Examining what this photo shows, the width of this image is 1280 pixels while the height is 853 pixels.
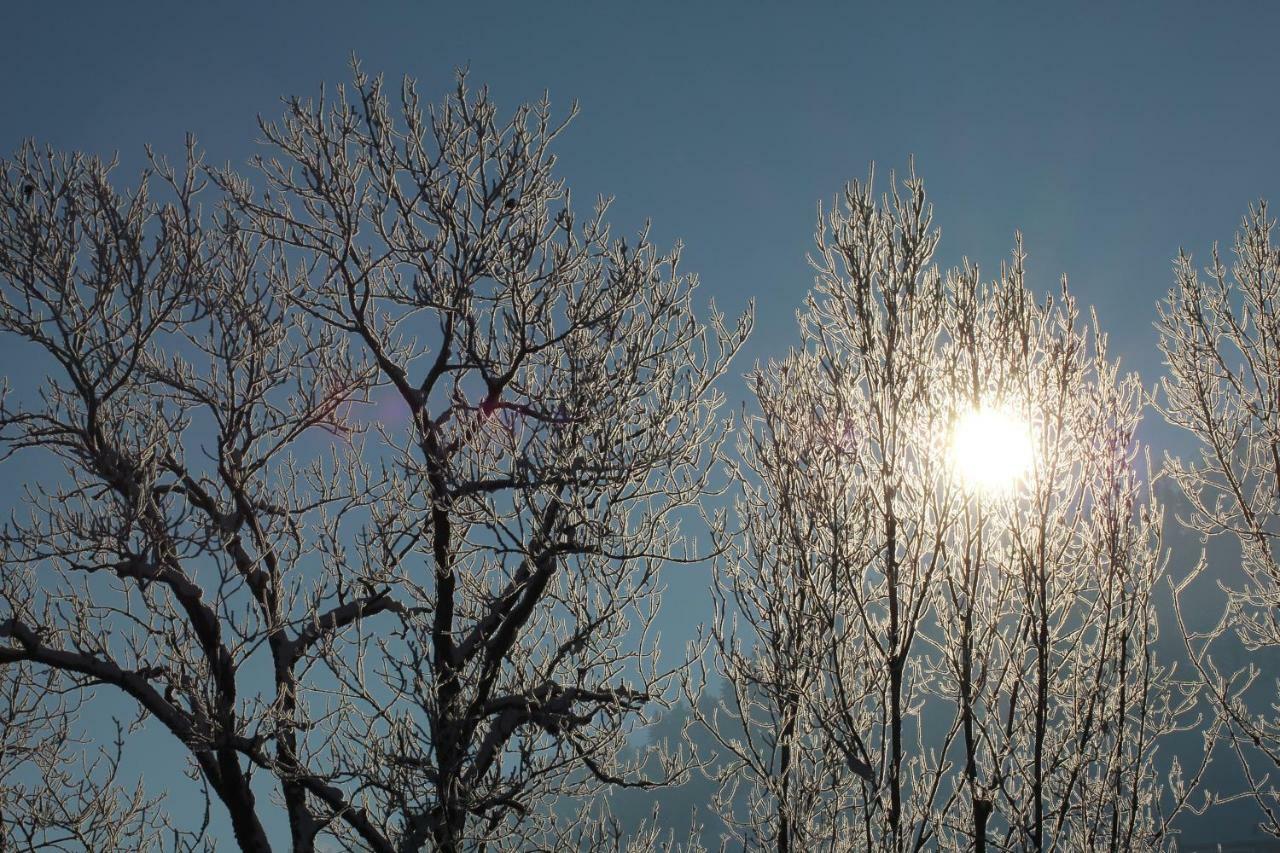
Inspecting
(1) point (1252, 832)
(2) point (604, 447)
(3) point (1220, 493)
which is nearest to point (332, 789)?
(2) point (604, 447)

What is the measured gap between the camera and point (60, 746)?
11.5m

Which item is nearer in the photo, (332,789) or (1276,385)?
(332,789)

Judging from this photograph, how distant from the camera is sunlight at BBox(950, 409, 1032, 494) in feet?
16.1

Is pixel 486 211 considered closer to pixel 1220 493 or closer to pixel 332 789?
pixel 332 789

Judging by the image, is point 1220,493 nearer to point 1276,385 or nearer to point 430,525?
point 1276,385

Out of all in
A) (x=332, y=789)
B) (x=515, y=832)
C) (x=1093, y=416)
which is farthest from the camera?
(x=332, y=789)

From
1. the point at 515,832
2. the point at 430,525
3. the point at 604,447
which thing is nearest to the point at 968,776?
the point at 515,832

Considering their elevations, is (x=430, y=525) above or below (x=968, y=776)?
above

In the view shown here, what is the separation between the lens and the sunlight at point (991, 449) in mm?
4914

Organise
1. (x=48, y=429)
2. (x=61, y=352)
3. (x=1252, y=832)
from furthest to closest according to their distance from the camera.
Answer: (x=1252, y=832) → (x=48, y=429) → (x=61, y=352)

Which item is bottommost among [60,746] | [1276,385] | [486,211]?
[60,746]

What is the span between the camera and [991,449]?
198 inches

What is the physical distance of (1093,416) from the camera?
5.64 m

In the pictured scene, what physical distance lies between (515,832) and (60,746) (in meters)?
8.15
